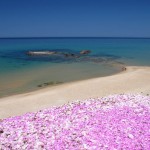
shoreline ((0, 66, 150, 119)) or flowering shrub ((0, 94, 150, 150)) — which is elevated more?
flowering shrub ((0, 94, 150, 150))

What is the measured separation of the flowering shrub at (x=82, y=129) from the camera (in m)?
9.20

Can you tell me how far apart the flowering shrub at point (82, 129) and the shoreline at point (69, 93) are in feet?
10.9

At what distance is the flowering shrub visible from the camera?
362 inches

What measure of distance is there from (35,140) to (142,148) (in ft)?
13.2

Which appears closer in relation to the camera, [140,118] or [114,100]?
[140,118]

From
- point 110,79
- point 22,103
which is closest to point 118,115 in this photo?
point 22,103

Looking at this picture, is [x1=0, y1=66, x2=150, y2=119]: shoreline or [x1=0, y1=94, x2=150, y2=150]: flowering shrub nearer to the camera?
[x1=0, y1=94, x2=150, y2=150]: flowering shrub

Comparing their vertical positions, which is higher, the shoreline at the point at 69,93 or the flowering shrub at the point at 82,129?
the flowering shrub at the point at 82,129

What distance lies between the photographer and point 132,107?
41.9ft

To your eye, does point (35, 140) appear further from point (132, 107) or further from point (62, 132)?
point (132, 107)

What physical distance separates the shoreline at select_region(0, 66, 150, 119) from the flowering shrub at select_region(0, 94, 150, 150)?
3.31 meters

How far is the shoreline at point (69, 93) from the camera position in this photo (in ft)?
50.7

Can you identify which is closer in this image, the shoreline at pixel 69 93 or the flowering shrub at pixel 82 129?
the flowering shrub at pixel 82 129

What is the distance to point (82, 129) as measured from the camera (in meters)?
10.2
